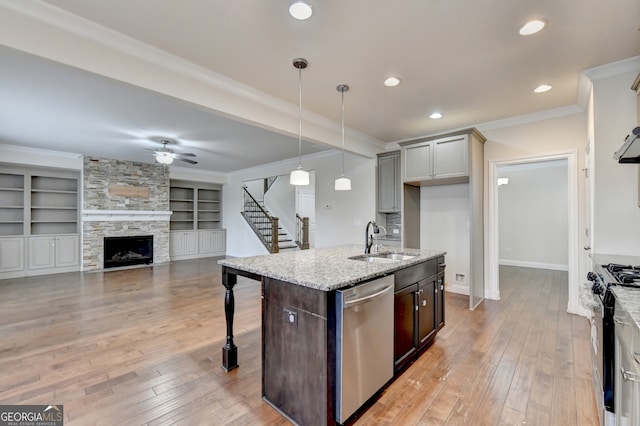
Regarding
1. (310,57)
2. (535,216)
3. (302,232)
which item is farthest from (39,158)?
(535,216)

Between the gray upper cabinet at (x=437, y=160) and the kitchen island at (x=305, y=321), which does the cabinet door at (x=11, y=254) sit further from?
the gray upper cabinet at (x=437, y=160)

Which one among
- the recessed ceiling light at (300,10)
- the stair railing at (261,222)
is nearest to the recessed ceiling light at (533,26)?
the recessed ceiling light at (300,10)

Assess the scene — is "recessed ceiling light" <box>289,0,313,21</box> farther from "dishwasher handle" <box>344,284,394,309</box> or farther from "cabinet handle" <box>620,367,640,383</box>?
"cabinet handle" <box>620,367,640,383</box>

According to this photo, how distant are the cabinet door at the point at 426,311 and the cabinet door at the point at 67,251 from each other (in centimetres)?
804

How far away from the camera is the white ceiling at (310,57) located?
2051mm

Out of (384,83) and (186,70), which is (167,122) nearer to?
(186,70)

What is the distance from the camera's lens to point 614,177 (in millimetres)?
2703

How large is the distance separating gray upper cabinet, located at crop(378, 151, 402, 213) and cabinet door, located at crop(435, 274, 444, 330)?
2.25 meters

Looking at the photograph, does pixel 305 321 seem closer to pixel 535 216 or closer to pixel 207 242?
pixel 535 216

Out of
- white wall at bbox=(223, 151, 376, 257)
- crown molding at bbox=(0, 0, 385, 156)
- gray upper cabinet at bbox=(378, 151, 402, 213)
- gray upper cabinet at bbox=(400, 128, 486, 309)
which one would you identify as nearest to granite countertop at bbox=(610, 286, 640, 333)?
gray upper cabinet at bbox=(400, 128, 486, 309)

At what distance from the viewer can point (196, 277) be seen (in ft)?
20.4

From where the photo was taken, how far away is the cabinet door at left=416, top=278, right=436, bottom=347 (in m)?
2.66

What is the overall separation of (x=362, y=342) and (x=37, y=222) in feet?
27.9

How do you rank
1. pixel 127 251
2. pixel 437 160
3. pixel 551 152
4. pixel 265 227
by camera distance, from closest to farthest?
pixel 551 152 → pixel 437 160 → pixel 127 251 → pixel 265 227
